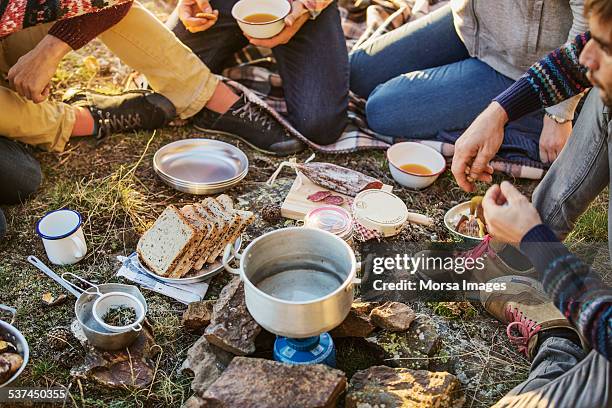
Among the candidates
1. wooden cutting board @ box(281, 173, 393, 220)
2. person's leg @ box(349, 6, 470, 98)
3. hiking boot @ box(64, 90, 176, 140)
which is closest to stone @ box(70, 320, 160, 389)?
wooden cutting board @ box(281, 173, 393, 220)

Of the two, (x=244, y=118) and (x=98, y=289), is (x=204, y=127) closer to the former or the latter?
(x=244, y=118)

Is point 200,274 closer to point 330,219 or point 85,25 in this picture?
point 330,219

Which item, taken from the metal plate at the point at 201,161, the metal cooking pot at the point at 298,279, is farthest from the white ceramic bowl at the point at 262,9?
the metal cooking pot at the point at 298,279

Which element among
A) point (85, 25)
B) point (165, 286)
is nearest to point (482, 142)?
point (165, 286)

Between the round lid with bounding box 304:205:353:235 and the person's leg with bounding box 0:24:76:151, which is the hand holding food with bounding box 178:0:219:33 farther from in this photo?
the round lid with bounding box 304:205:353:235

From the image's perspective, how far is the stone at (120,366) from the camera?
2.15m

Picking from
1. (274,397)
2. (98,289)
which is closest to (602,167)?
(274,397)

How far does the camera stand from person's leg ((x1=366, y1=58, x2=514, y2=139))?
10.2ft

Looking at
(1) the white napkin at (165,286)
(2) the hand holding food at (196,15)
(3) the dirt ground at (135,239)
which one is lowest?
(3) the dirt ground at (135,239)

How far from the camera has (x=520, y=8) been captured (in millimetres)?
2795

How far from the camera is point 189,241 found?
7.88 feet

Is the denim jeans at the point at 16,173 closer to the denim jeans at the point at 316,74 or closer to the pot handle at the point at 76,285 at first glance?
the pot handle at the point at 76,285

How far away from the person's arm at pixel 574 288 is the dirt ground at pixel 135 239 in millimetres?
581

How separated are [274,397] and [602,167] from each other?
131 centimetres
